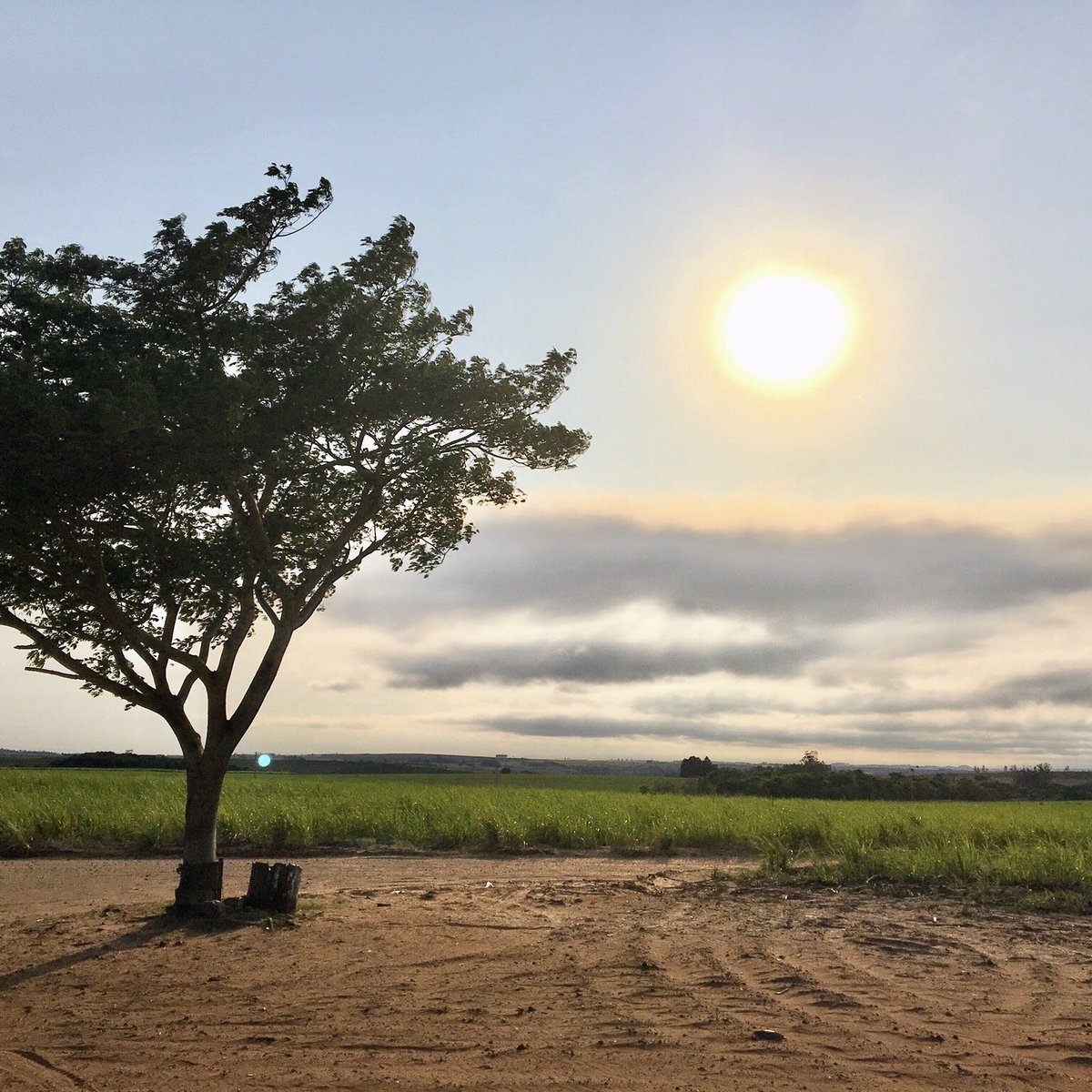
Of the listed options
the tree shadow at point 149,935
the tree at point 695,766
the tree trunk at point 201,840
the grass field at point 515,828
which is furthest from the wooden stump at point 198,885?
the tree at point 695,766

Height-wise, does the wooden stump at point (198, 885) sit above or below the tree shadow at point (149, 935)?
above

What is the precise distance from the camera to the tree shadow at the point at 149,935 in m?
8.88

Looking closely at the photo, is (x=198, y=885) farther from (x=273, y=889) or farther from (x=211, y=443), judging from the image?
(x=211, y=443)

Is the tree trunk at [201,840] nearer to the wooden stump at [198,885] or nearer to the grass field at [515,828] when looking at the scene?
the wooden stump at [198,885]

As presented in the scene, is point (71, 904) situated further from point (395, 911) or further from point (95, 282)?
point (95, 282)

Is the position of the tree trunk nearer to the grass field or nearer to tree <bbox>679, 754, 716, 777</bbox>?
the grass field

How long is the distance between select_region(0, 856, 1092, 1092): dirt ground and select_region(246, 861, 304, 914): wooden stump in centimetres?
33

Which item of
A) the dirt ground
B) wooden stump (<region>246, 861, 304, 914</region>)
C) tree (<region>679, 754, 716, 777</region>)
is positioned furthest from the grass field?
tree (<region>679, 754, 716, 777</region>)

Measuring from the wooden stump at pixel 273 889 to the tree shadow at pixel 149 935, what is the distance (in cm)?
14

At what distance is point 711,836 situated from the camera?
2153 centimetres

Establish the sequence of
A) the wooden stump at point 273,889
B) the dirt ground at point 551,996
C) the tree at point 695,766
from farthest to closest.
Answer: the tree at point 695,766 < the wooden stump at point 273,889 < the dirt ground at point 551,996

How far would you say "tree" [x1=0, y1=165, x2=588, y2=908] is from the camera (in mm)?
9867

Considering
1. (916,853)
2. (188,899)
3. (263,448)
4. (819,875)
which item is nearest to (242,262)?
(263,448)

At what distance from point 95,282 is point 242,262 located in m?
1.67
